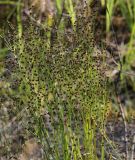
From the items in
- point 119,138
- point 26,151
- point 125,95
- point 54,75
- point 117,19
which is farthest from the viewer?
point 117,19

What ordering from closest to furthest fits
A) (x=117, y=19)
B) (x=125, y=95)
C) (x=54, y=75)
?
(x=54, y=75) → (x=125, y=95) → (x=117, y=19)

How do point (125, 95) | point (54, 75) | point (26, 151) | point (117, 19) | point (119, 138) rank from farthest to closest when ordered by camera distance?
point (117, 19) < point (125, 95) < point (119, 138) < point (26, 151) < point (54, 75)

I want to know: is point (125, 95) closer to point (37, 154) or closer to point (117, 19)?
point (117, 19)

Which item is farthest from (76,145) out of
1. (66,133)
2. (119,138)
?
(119,138)

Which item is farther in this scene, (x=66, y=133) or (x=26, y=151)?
(x=26, y=151)

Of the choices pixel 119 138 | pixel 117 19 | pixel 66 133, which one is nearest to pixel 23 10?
pixel 117 19

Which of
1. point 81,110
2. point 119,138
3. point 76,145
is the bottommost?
point 119,138

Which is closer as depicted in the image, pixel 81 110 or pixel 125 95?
pixel 81 110

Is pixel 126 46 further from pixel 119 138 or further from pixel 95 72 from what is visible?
pixel 95 72

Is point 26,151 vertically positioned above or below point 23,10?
below
